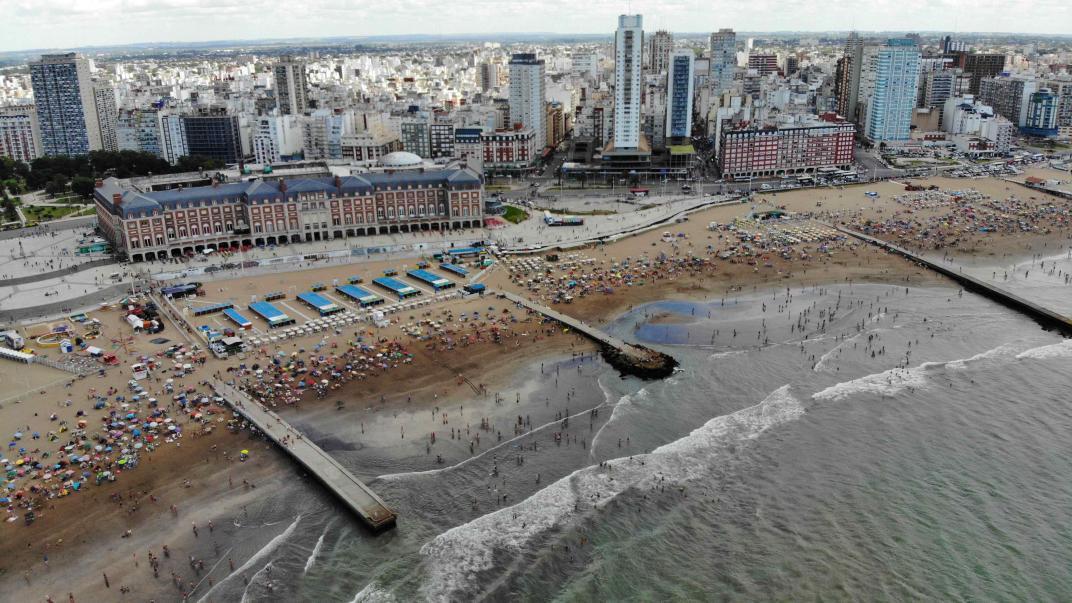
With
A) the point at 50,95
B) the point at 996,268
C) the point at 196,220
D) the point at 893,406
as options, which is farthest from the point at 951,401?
the point at 50,95

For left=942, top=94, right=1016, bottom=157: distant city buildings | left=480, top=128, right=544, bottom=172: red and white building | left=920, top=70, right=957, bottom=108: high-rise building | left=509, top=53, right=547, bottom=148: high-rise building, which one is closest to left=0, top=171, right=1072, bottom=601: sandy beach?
left=480, top=128, right=544, bottom=172: red and white building

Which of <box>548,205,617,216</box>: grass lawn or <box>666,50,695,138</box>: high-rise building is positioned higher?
<box>666,50,695,138</box>: high-rise building

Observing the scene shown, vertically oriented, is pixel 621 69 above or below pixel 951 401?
above

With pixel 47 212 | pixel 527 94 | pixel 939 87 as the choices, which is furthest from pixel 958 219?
pixel 47 212

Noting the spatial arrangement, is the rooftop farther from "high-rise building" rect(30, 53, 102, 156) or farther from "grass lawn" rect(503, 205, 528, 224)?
"high-rise building" rect(30, 53, 102, 156)

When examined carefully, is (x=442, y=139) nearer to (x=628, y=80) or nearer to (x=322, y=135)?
(x=322, y=135)

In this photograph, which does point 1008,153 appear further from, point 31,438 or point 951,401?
point 31,438
